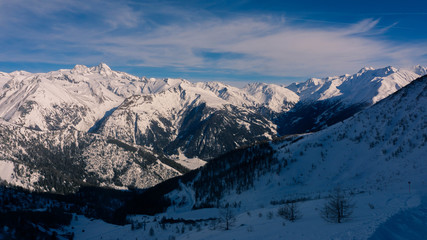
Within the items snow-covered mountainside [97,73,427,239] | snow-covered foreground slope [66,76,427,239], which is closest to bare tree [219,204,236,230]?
snow-covered mountainside [97,73,427,239]

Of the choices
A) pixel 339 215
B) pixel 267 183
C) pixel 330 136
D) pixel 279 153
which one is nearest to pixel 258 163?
pixel 279 153

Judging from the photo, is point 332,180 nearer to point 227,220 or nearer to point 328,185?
point 328,185

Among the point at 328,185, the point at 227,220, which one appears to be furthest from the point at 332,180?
the point at 227,220

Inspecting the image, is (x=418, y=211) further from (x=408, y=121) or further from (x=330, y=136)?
(x=330, y=136)

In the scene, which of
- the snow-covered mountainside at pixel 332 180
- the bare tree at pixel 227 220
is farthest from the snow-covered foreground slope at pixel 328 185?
the bare tree at pixel 227 220

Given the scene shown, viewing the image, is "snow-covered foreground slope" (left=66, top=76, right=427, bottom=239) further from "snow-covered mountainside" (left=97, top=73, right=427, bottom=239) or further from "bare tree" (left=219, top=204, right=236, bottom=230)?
"bare tree" (left=219, top=204, right=236, bottom=230)
